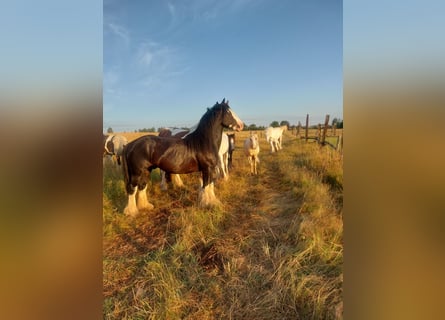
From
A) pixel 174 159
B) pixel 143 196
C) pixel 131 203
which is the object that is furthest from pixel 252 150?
pixel 131 203

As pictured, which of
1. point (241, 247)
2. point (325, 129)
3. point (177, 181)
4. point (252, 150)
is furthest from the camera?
point (177, 181)

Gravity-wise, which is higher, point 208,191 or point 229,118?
point 229,118

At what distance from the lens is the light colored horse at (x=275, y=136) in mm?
1708

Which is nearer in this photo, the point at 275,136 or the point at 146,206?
the point at 275,136

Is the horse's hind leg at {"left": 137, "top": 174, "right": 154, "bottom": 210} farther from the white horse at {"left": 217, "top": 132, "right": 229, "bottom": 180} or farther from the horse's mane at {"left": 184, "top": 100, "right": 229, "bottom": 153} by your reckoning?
the white horse at {"left": 217, "top": 132, "right": 229, "bottom": 180}

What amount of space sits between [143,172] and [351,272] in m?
1.71

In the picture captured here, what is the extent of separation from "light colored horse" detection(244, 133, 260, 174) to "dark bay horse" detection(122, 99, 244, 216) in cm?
28

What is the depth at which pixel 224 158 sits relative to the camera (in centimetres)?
243

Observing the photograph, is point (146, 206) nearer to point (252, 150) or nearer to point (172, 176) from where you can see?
point (172, 176)

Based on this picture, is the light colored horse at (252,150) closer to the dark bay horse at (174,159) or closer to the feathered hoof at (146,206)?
the dark bay horse at (174,159)

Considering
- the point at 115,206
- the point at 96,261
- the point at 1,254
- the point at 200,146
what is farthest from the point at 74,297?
the point at 200,146

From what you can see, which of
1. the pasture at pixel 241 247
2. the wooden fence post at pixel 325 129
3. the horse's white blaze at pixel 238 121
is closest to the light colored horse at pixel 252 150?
the pasture at pixel 241 247

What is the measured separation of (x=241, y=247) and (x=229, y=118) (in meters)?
1.01

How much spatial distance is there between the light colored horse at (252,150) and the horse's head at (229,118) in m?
0.19
